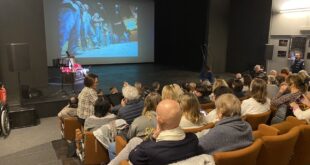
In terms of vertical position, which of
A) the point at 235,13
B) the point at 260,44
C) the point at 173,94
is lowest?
the point at 173,94

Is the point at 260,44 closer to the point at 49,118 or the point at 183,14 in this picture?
the point at 183,14

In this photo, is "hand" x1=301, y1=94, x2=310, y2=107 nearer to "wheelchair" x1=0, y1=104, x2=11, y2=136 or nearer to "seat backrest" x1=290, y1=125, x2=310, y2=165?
"seat backrest" x1=290, y1=125, x2=310, y2=165

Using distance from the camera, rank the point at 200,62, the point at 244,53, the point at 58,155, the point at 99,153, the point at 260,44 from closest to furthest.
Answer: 1. the point at 99,153
2. the point at 58,155
3. the point at 260,44
4. the point at 244,53
5. the point at 200,62

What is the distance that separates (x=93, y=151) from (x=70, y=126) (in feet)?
2.61

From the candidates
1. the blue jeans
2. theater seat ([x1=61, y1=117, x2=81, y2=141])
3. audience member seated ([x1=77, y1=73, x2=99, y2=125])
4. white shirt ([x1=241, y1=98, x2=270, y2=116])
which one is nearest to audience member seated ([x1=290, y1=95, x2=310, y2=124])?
white shirt ([x1=241, y1=98, x2=270, y2=116])

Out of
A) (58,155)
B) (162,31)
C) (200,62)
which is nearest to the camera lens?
(58,155)

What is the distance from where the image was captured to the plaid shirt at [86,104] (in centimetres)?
350

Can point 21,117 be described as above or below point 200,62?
below

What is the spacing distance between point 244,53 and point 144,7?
4.77 m

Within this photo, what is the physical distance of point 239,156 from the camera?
180 cm

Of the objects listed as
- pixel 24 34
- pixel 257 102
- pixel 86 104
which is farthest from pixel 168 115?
pixel 24 34

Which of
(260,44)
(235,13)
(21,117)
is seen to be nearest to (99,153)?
(21,117)

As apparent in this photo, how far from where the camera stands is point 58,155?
11.6 ft

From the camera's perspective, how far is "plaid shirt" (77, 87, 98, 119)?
3502 mm
